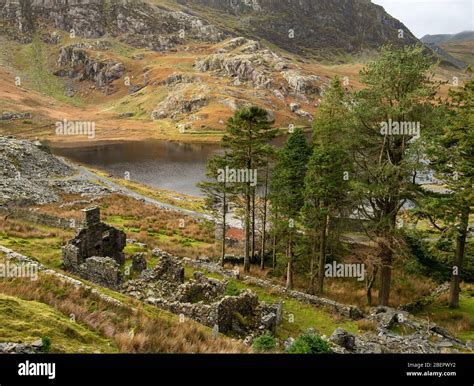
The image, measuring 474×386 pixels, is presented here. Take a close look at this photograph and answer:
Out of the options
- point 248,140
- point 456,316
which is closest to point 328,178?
point 248,140

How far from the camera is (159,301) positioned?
21.2 meters

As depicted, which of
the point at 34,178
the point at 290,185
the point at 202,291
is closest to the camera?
the point at 202,291

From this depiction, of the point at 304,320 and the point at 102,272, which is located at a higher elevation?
the point at 102,272

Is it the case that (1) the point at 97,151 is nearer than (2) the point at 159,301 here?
No

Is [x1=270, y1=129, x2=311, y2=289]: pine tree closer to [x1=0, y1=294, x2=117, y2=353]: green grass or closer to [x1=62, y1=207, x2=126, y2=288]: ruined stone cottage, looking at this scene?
[x1=62, y1=207, x2=126, y2=288]: ruined stone cottage

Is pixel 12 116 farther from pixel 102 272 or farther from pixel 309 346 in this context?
pixel 309 346

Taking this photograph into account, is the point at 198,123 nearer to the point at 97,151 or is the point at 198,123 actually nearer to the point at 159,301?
the point at 97,151

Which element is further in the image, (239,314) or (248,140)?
(248,140)

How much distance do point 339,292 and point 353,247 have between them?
11.0 meters

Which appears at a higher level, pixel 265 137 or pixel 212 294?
pixel 265 137

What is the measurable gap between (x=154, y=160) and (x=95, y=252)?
101 metres

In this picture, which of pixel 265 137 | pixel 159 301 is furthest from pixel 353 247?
pixel 159 301

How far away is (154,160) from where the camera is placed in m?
127
